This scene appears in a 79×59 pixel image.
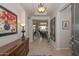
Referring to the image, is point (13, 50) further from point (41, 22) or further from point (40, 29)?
point (41, 22)

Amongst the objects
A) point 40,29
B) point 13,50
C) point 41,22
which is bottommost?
point 13,50

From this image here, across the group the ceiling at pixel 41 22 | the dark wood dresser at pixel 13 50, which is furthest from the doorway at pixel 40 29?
the dark wood dresser at pixel 13 50

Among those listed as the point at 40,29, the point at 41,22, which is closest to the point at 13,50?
the point at 40,29

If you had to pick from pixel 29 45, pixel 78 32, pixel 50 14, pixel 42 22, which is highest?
pixel 50 14

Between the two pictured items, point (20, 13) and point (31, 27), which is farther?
point (20, 13)

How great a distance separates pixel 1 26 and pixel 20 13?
2.91 ft

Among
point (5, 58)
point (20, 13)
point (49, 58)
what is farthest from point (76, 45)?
point (20, 13)

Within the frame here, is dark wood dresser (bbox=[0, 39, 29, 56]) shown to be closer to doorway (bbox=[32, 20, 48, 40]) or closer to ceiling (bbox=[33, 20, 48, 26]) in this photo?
doorway (bbox=[32, 20, 48, 40])

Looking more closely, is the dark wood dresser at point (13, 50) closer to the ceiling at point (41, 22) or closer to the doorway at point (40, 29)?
the doorway at point (40, 29)

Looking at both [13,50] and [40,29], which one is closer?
[13,50]

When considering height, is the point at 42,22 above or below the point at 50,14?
below

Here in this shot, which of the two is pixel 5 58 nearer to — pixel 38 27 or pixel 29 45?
pixel 38 27

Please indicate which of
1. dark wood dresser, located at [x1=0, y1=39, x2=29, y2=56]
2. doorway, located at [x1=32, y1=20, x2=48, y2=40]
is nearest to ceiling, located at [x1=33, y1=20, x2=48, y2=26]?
doorway, located at [x1=32, y1=20, x2=48, y2=40]

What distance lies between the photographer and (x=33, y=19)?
2.41 meters
